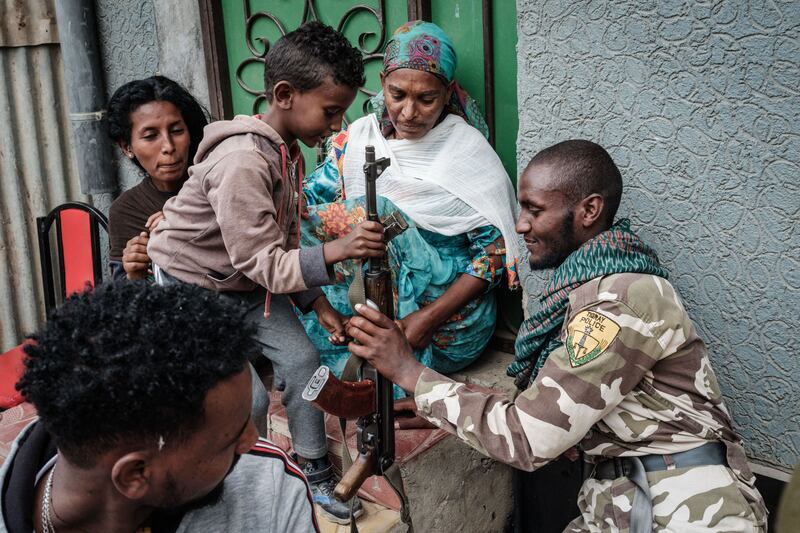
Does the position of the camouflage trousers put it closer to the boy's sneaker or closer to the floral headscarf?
the boy's sneaker

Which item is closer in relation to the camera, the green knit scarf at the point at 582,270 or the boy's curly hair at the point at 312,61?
the green knit scarf at the point at 582,270

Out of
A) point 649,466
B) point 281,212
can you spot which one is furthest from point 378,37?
point 649,466

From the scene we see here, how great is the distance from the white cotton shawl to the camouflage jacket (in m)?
1.05

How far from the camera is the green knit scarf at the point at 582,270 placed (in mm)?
1904

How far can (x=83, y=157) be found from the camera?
452 cm

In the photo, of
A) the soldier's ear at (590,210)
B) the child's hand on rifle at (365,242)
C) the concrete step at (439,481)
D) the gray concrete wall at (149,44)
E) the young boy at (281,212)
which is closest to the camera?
the soldier's ear at (590,210)

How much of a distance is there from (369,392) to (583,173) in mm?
941

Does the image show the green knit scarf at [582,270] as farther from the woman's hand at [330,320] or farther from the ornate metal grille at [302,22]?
the ornate metal grille at [302,22]

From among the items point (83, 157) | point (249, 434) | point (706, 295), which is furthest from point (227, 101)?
point (249, 434)

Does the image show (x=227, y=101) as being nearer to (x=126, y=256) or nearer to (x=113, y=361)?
(x=126, y=256)

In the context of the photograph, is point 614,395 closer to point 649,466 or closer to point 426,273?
point 649,466

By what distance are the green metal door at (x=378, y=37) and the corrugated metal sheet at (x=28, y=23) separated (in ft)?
4.70

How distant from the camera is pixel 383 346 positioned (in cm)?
212

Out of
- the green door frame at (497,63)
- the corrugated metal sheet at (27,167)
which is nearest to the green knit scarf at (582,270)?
the green door frame at (497,63)
